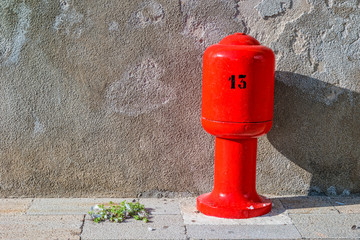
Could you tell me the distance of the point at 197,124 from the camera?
3.70 m

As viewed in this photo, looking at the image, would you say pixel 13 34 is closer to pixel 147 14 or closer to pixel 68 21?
pixel 68 21

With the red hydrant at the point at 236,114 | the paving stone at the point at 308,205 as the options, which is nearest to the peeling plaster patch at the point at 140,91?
the red hydrant at the point at 236,114

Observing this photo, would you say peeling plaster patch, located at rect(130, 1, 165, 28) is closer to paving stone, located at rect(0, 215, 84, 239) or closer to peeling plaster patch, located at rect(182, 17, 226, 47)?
peeling plaster patch, located at rect(182, 17, 226, 47)

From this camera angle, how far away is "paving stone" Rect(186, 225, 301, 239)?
3.05 meters

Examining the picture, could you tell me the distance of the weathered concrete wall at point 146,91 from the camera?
3.57 metres

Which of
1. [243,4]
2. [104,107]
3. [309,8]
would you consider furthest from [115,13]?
[309,8]

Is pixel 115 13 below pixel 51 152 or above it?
above

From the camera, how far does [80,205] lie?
11.7 feet

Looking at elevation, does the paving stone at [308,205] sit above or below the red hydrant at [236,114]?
below

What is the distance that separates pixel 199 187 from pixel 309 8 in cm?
160

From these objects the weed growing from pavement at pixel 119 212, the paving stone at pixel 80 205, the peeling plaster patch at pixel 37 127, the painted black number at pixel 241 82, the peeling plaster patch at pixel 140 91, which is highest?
the painted black number at pixel 241 82

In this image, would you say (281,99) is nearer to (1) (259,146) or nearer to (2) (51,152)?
(1) (259,146)

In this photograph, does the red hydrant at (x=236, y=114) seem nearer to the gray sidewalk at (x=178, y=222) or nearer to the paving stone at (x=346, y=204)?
the gray sidewalk at (x=178, y=222)

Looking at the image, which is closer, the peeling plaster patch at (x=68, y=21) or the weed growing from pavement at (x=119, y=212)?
the weed growing from pavement at (x=119, y=212)
